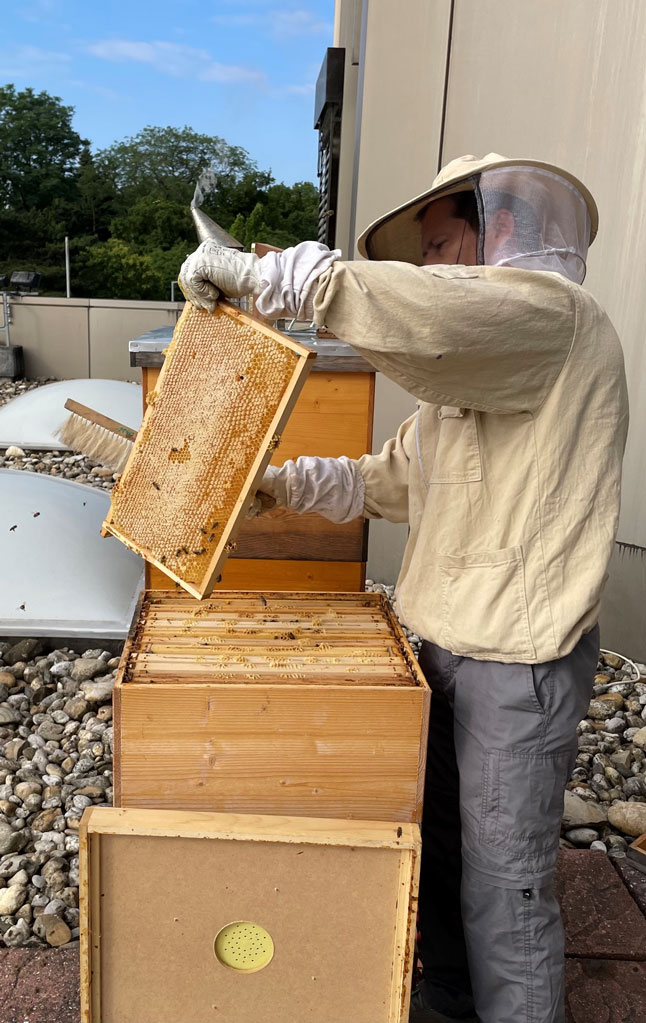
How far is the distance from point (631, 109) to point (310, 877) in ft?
11.8

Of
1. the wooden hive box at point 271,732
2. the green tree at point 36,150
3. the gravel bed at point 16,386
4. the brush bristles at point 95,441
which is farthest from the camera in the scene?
the green tree at point 36,150

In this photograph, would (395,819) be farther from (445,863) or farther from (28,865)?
(28,865)

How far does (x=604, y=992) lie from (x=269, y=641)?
127cm

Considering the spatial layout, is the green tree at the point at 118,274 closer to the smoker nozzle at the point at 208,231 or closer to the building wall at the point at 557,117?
the building wall at the point at 557,117

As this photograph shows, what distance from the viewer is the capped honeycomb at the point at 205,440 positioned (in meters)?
1.53

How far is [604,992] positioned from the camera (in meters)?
2.04

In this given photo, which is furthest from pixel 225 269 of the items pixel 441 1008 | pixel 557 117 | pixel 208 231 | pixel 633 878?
pixel 557 117

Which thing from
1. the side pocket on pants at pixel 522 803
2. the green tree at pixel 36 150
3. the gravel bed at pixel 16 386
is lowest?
the gravel bed at pixel 16 386

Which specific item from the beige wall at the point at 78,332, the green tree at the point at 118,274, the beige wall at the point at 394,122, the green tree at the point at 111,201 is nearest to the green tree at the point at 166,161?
the green tree at the point at 111,201

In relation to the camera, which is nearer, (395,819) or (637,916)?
(395,819)

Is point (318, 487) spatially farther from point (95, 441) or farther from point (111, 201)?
point (111, 201)

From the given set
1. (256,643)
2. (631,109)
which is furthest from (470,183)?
(631,109)

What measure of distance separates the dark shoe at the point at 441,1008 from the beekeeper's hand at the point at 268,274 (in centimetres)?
156

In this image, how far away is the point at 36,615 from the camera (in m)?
3.65
